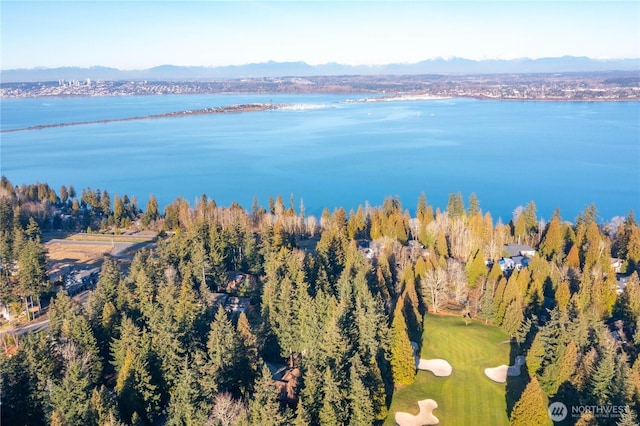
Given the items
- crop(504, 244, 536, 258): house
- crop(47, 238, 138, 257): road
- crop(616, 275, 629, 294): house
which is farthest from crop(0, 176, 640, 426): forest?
crop(47, 238, 138, 257): road

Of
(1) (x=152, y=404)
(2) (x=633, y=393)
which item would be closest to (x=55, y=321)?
(1) (x=152, y=404)

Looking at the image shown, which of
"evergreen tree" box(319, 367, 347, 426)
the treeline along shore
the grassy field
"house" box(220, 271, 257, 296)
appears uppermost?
the treeline along shore

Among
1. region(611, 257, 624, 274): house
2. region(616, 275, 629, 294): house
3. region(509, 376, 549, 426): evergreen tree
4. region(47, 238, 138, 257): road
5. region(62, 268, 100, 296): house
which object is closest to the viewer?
region(509, 376, 549, 426): evergreen tree

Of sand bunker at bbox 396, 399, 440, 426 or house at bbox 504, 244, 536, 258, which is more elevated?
house at bbox 504, 244, 536, 258

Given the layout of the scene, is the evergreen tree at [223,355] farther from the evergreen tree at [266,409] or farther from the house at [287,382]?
the evergreen tree at [266,409]

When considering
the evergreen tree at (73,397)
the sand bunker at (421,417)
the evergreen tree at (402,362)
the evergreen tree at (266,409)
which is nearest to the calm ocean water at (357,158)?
the evergreen tree at (402,362)

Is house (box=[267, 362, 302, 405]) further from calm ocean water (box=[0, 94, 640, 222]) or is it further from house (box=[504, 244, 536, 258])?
calm ocean water (box=[0, 94, 640, 222])

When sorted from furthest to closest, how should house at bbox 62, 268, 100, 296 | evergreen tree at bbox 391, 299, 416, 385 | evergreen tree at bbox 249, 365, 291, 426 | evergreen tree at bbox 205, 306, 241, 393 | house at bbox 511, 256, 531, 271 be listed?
house at bbox 511, 256, 531, 271, house at bbox 62, 268, 100, 296, evergreen tree at bbox 391, 299, 416, 385, evergreen tree at bbox 205, 306, 241, 393, evergreen tree at bbox 249, 365, 291, 426
